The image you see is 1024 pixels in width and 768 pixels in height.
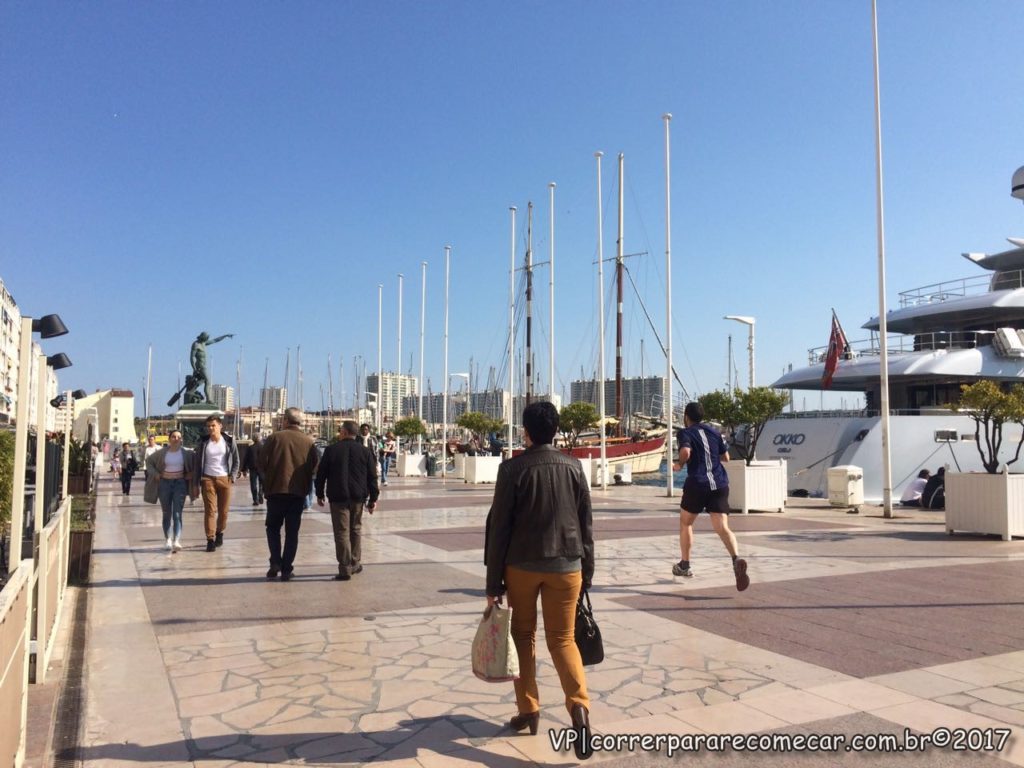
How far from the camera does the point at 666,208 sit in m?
21.8

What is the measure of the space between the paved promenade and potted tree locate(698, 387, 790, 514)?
18.3 feet

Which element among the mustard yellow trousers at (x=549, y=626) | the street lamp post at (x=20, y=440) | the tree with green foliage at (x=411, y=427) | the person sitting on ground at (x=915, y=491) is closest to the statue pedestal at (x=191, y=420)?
the person sitting on ground at (x=915, y=491)

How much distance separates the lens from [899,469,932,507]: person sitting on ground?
19.8 meters

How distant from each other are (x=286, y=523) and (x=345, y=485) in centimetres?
75

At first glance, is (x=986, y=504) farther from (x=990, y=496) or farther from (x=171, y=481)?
(x=171, y=481)

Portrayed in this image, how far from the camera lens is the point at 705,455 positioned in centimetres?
798

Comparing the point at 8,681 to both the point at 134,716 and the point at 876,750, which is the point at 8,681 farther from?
the point at 876,750

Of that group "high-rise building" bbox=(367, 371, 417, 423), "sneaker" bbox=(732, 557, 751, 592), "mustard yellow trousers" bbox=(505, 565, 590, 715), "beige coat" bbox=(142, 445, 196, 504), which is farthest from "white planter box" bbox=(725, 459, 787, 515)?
"high-rise building" bbox=(367, 371, 417, 423)

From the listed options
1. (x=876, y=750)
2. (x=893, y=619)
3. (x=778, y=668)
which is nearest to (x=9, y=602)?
(x=876, y=750)

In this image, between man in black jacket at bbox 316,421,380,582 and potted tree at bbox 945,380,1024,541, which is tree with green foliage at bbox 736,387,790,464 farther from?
man in black jacket at bbox 316,421,380,582

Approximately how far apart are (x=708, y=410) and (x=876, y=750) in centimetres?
1962

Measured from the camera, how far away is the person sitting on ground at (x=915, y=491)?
1980cm

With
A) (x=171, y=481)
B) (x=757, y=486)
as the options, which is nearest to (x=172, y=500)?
(x=171, y=481)

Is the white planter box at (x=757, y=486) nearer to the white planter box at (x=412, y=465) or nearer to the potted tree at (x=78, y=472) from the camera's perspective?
the potted tree at (x=78, y=472)
